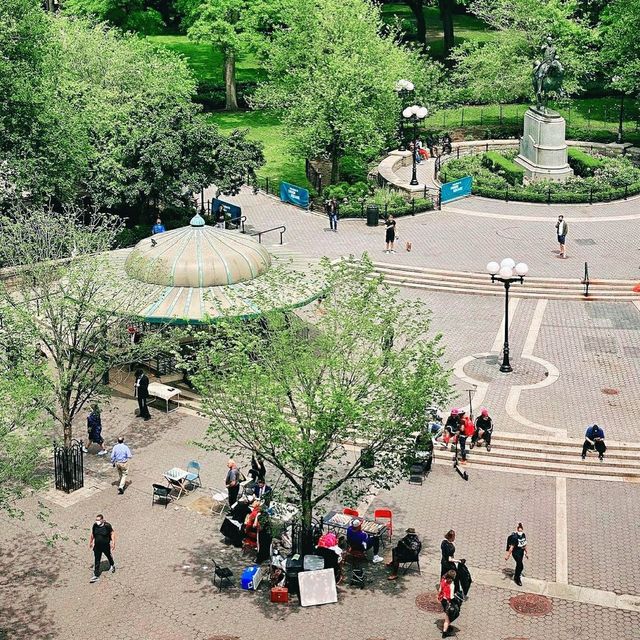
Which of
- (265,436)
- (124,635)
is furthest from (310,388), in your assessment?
(124,635)

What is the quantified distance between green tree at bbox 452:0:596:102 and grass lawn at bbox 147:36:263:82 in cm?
1892

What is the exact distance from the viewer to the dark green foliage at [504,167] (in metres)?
57.5

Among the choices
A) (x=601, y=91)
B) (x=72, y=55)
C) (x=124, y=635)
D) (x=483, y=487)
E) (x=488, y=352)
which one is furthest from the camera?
(x=601, y=91)

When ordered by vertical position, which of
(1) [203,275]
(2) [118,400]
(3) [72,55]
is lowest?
(2) [118,400]

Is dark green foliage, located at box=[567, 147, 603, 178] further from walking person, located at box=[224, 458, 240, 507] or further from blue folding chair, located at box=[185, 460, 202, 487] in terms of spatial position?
walking person, located at box=[224, 458, 240, 507]

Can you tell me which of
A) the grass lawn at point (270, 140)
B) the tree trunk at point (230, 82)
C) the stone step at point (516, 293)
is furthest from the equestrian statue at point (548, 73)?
the tree trunk at point (230, 82)

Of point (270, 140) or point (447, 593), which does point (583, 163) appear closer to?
point (270, 140)

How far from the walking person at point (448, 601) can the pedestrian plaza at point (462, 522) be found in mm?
295

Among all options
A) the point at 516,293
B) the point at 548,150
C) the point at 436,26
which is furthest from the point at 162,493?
the point at 436,26

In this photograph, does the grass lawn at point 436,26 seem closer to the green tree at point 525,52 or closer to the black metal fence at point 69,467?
the green tree at point 525,52

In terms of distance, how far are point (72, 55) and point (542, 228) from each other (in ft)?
74.4

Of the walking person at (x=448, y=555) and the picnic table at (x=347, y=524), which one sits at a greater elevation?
the walking person at (x=448, y=555)

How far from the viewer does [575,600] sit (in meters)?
23.8

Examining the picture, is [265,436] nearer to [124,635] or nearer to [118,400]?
[124,635]
